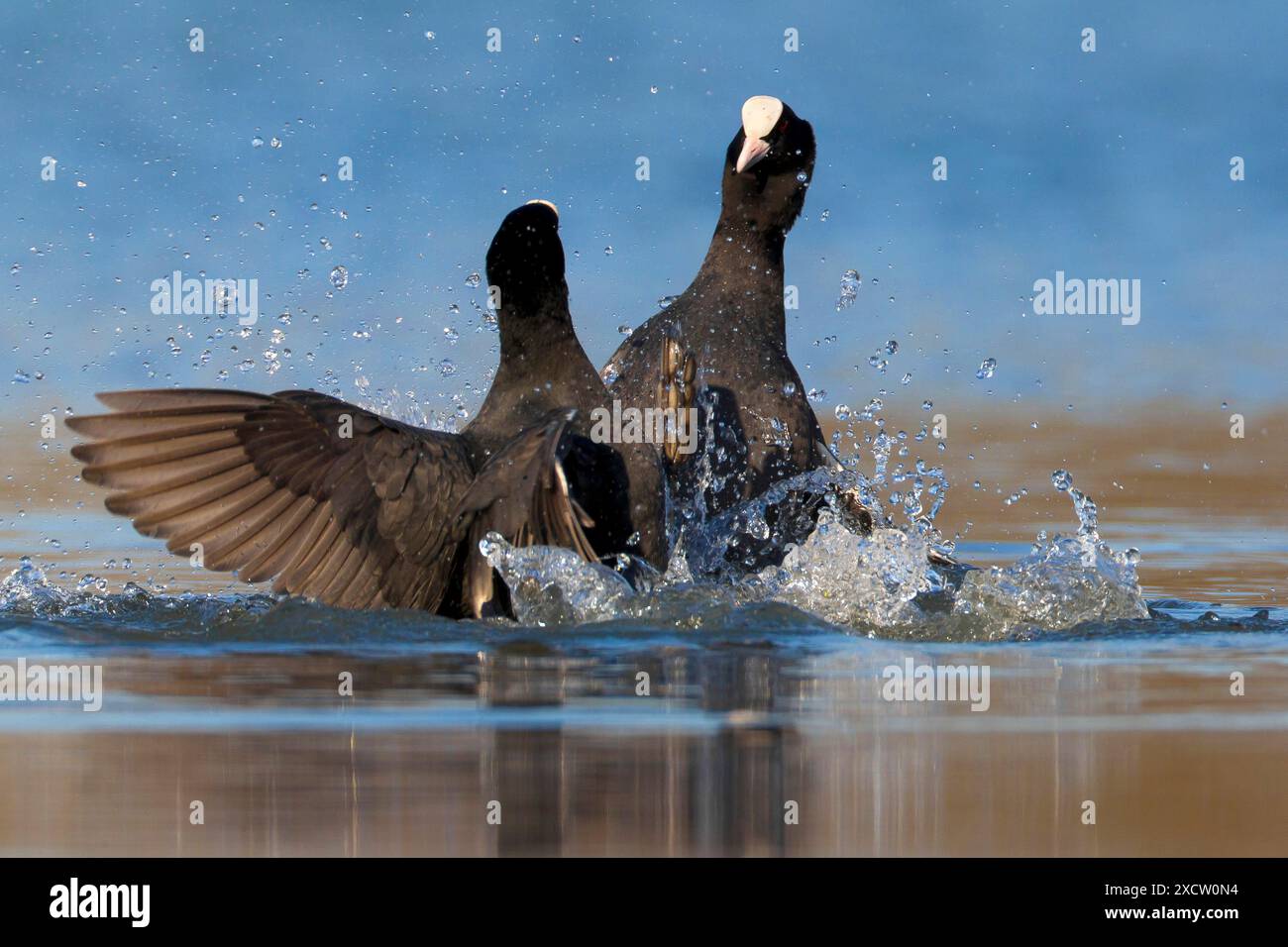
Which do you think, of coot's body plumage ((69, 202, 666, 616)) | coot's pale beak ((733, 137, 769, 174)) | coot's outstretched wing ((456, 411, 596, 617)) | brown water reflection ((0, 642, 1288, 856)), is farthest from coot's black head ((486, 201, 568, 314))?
brown water reflection ((0, 642, 1288, 856))

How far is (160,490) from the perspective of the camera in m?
6.61

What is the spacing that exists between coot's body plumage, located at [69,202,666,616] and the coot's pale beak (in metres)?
1.24

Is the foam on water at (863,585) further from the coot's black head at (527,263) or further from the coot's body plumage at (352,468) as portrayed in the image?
the coot's black head at (527,263)

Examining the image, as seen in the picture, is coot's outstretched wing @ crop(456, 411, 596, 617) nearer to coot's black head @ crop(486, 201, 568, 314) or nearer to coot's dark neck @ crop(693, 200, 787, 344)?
coot's black head @ crop(486, 201, 568, 314)

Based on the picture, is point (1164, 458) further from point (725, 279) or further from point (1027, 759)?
point (1027, 759)

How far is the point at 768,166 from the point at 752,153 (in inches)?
5.5

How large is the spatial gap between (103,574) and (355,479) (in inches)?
86.2

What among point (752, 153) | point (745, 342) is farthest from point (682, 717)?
point (752, 153)

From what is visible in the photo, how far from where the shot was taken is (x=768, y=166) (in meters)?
7.78

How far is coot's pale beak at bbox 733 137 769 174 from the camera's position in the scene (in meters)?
7.66

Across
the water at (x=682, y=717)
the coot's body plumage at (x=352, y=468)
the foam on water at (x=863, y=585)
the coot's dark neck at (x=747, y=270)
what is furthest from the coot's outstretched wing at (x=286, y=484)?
the coot's dark neck at (x=747, y=270)

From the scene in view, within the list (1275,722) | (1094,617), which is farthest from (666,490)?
(1275,722)
